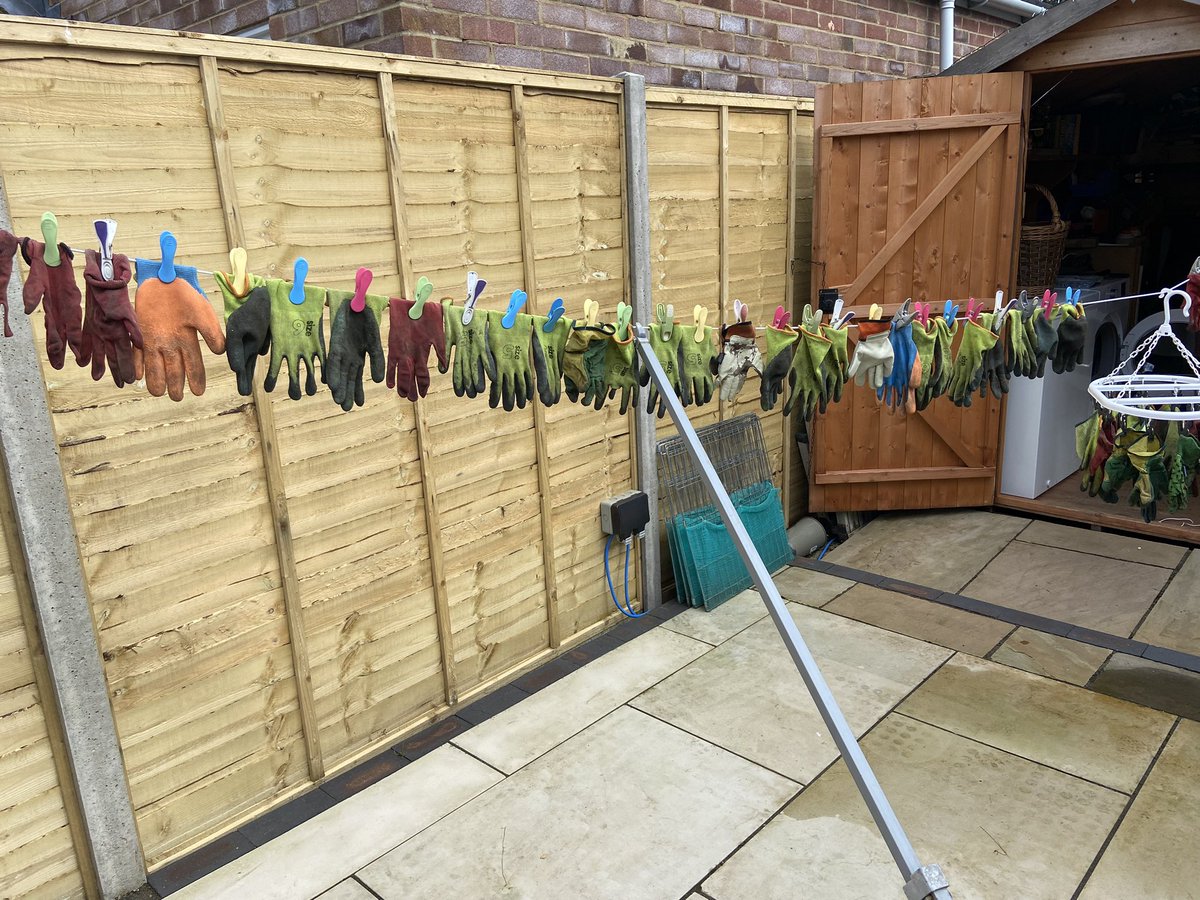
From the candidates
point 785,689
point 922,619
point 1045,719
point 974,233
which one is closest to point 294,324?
point 785,689

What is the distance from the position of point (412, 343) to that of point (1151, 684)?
3910 millimetres

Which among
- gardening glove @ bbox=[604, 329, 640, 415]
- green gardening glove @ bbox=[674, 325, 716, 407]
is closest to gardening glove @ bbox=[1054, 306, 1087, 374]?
green gardening glove @ bbox=[674, 325, 716, 407]

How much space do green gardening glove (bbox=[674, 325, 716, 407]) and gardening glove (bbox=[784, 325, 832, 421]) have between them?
31 cm

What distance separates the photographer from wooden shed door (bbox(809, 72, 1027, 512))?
535cm

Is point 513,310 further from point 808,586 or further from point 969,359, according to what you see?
point 808,586

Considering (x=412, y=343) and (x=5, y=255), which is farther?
(x=412, y=343)

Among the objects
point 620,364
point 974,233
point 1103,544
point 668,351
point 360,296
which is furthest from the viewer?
point 1103,544

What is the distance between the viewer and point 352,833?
132 inches

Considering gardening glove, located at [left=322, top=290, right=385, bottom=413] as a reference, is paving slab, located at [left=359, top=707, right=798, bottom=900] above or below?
below

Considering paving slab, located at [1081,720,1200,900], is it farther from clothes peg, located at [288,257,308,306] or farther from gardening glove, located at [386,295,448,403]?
clothes peg, located at [288,257,308,306]

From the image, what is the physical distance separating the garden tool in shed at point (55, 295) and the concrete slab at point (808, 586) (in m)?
4.13

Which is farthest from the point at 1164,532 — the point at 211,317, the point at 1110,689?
the point at 211,317

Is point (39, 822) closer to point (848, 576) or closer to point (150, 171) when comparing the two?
point (150, 171)

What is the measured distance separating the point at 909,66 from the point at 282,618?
653 centimetres
